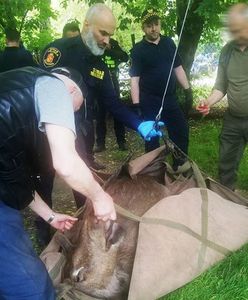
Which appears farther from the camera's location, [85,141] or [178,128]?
[178,128]

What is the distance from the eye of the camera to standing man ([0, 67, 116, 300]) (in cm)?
180

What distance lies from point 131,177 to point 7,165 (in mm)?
1098

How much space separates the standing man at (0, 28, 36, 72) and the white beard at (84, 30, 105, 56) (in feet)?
5.24

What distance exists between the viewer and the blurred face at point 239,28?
3.54m

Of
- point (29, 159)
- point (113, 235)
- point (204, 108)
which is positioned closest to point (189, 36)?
point (204, 108)

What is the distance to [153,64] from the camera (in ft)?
17.0

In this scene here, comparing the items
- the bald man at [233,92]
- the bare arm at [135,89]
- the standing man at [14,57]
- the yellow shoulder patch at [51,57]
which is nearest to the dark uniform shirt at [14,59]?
the standing man at [14,57]

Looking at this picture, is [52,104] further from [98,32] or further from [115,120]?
[115,120]

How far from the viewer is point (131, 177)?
288cm

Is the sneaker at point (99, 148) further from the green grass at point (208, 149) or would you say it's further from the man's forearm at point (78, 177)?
the man's forearm at point (78, 177)

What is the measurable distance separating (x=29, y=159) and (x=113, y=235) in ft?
2.40

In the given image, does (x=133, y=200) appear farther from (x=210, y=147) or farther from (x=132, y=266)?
(x=210, y=147)

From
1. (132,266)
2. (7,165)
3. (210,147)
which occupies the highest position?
(7,165)

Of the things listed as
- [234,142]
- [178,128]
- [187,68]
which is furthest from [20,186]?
[187,68]
